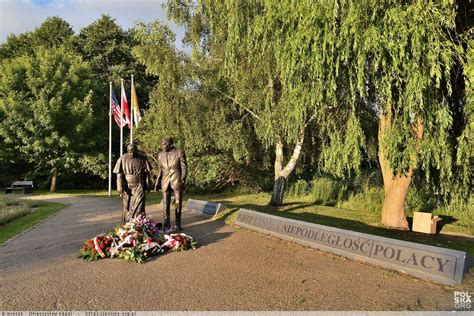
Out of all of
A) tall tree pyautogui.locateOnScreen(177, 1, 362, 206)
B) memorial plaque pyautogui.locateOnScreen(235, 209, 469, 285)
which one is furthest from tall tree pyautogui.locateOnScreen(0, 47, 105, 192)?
memorial plaque pyautogui.locateOnScreen(235, 209, 469, 285)

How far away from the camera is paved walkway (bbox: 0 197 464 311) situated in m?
4.48

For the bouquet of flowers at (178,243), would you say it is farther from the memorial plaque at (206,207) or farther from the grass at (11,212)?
the grass at (11,212)

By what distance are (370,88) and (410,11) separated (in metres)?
2.25

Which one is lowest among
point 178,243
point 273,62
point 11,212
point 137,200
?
point 11,212

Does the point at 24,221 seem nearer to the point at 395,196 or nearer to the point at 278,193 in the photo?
the point at 278,193

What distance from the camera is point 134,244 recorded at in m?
6.80

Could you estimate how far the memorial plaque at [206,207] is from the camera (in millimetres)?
12117

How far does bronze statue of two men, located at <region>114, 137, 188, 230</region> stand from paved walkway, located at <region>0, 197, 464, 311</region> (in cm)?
163

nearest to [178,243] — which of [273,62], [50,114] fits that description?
[273,62]

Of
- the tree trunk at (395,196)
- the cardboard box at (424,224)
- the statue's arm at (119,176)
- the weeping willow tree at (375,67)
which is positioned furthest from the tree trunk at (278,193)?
the statue's arm at (119,176)

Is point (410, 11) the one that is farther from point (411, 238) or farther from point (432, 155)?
point (411, 238)

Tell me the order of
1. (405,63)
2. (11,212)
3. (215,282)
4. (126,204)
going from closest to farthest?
(215,282)
(405,63)
(126,204)
(11,212)

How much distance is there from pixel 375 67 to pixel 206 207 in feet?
23.7

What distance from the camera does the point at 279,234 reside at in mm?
8297
